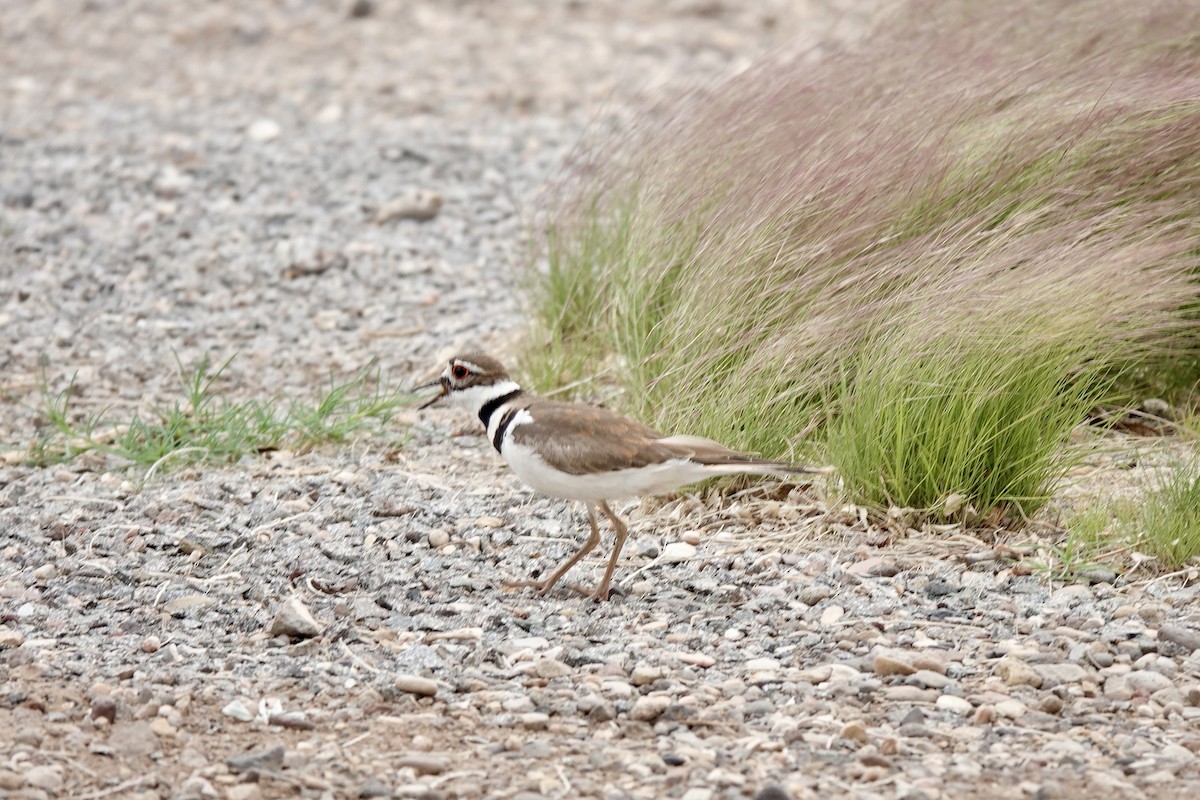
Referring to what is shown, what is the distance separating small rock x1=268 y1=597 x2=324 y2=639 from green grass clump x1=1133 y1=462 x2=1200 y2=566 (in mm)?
2286

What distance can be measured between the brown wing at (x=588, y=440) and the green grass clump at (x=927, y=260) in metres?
0.46

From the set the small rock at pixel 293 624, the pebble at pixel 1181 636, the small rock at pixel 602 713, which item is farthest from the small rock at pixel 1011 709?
the small rock at pixel 293 624

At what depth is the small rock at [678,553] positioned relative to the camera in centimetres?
456

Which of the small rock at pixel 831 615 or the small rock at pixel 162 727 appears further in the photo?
the small rock at pixel 831 615

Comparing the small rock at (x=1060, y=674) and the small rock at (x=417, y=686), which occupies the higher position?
the small rock at (x=417, y=686)

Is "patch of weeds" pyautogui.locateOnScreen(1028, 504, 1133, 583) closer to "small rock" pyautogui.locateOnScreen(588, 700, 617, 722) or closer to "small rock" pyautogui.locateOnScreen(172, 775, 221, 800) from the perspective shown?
"small rock" pyautogui.locateOnScreen(588, 700, 617, 722)

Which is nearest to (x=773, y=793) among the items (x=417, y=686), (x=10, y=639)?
(x=417, y=686)

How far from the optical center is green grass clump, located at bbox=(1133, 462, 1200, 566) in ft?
14.2

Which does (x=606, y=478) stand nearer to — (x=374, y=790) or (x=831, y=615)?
(x=831, y=615)

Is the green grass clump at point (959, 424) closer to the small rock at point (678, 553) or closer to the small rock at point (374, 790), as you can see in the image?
the small rock at point (678, 553)

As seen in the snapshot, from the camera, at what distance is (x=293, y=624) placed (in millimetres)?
4016

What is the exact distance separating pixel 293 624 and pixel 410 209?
4.21 m

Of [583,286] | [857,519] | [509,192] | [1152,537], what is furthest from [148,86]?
[1152,537]

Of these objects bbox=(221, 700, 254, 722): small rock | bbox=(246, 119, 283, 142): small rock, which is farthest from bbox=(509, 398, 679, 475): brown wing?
bbox=(246, 119, 283, 142): small rock
